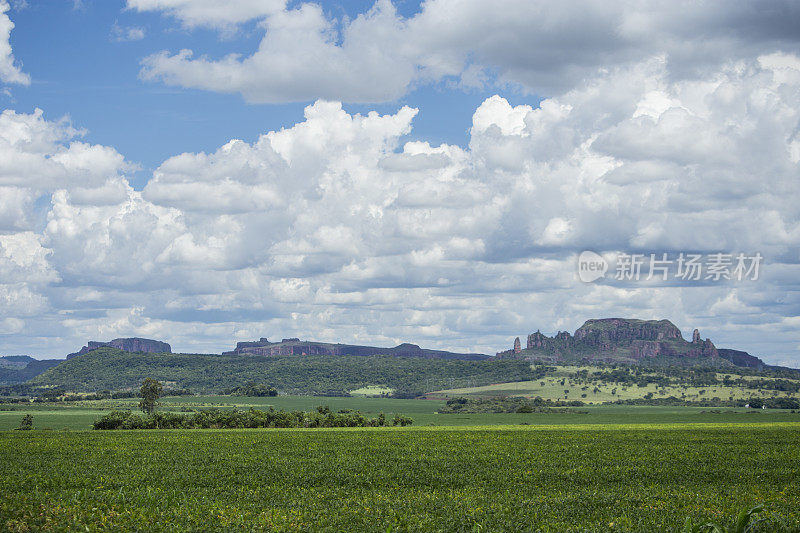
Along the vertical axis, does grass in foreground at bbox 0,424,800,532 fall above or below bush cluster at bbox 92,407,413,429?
above

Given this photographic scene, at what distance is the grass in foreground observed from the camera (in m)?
34.0

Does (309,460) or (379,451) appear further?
(379,451)

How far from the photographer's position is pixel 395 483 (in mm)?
47594

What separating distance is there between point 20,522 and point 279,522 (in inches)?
458

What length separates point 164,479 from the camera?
160 feet

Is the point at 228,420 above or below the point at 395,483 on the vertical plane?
below

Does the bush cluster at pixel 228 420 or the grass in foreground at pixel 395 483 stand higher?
the grass in foreground at pixel 395 483

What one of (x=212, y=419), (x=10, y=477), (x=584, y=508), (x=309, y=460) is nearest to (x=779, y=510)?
(x=584, y=508)

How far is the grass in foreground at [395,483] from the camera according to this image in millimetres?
34000

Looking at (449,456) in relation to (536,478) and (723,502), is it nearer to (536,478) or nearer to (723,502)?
(536,478)

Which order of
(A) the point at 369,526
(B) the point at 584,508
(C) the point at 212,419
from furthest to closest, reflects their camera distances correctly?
(C) the point at 212,419 → (B) the point at 584,508 → (A) the point at 369,526

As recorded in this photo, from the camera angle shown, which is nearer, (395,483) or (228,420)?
(395,483)

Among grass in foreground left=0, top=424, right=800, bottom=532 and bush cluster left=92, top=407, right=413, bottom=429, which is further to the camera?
bush cluster left=92, top=407, right=413, bottom=429

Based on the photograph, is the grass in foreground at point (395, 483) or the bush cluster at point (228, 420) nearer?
the grass in foreground at point (395, 483)
